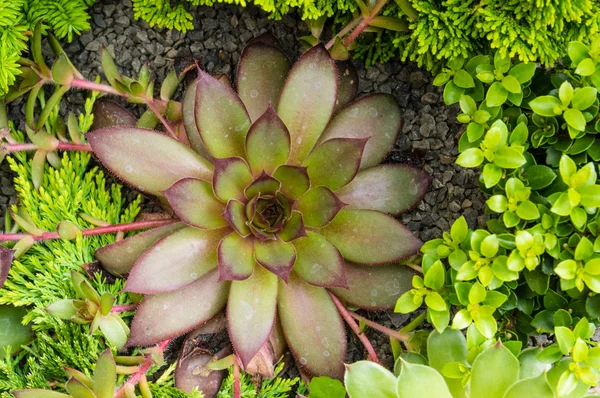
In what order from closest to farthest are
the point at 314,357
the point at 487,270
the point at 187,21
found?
1. the point at 487,270
2. the point at 314,357
3. the point at 187,21

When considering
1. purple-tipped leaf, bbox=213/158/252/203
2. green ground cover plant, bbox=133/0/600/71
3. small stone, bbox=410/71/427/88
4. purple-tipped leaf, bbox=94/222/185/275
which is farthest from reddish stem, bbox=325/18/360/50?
purple-tipped leaf, bbox=94/222/185/275

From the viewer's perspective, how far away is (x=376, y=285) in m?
1.66

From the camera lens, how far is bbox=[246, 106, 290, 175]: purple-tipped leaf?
1485mm

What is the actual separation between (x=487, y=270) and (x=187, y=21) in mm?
1103

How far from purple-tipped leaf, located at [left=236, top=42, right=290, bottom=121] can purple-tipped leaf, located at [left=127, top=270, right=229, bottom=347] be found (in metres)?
0.50

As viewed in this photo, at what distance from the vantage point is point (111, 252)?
1.66m

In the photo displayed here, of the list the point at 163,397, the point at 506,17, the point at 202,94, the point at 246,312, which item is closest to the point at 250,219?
the point at 246,312

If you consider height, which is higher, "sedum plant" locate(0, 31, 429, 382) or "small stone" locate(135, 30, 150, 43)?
"small stone" locate(135, 30, 150, 43)

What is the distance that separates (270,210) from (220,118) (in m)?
0.28

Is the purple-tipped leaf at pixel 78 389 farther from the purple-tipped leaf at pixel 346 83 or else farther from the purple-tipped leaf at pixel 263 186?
the purple-tipped leaf at pixel 346 83

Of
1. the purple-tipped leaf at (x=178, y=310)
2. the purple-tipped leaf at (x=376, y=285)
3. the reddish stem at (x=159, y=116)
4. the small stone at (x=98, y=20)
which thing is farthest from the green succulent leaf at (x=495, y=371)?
the small stone at (x=98, y=20)

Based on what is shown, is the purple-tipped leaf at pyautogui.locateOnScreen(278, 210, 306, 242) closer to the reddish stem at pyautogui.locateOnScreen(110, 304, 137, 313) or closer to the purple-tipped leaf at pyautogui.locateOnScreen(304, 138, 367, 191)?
the purple-tipped leaf at pyautogui.locateOnScreen(304, 138, 367, 191)

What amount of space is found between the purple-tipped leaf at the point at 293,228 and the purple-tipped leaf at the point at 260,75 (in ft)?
1.07

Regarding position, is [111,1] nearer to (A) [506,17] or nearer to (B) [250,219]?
(B) [250,219]
